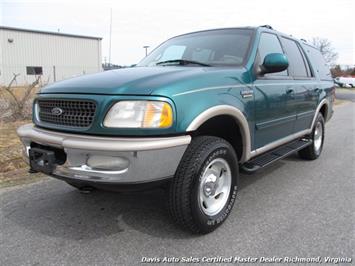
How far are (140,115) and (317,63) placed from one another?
4401 millimetres

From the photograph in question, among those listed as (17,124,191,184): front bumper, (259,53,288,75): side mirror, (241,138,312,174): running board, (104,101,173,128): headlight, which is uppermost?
(259,53,288,75): side mirror

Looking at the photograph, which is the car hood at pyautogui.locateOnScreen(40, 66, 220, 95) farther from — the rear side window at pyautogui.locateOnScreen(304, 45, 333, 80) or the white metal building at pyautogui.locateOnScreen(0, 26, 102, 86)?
the white metal building at pyautogui.locateOnScreen(0, 26, 102, 86)

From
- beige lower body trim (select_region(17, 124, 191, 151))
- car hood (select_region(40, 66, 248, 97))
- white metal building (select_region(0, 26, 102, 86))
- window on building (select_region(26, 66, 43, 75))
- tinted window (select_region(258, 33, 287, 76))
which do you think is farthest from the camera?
window on building (select_region(26, 66, 43, 75))

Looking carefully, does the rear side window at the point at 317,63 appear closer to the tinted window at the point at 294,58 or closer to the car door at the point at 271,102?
the tinted window at the point at 294,58

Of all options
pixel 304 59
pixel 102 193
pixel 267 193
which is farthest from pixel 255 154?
pixel 304 59

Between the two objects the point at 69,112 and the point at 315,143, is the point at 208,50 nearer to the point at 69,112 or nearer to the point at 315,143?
the point at 69,112

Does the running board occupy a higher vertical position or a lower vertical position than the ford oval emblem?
lower

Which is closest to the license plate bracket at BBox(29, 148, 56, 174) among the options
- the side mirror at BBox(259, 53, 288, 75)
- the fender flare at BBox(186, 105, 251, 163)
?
the fender flare at BBox(186, 105, 251, 163)

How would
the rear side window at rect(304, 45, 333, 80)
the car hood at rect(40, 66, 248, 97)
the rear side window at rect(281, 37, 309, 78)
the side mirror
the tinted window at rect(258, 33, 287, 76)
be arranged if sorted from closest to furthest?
1. the car hood at rect(40, 66, 248, 97)
2. the side mirror
3. the tinted window at rect(258, 33, 287, 76)
4. the rear side window at rect(281, 37, 309, 78)
5. the rear side window at rect(304, 45, 333, 80)

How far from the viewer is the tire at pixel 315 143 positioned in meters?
5.67

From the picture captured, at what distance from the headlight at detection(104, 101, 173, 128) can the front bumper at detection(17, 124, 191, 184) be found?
11cm

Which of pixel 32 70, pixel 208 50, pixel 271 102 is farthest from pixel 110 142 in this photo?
pixel 32 70

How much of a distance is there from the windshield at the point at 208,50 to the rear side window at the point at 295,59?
3.31 feet

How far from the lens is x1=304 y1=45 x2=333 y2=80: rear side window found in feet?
18.4
